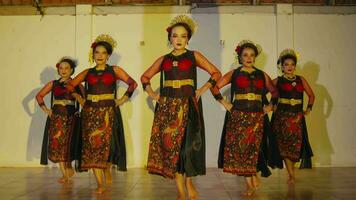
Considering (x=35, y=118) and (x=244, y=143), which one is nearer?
(x=244, y=143)

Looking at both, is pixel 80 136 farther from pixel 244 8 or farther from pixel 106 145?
pixel 244 8

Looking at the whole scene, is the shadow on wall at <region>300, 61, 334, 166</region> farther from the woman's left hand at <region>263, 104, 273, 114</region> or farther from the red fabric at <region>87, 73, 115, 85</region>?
the red fabric at <region>87, 73, 115, 85</region>

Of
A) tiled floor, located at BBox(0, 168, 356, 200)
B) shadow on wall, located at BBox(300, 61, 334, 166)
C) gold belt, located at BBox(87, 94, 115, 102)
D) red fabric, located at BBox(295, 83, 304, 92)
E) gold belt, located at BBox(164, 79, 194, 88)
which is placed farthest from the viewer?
shadow on wall, located at BBox(300, 61, 334, 166)

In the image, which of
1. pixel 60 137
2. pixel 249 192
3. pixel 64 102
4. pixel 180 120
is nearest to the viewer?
pixel 180 120

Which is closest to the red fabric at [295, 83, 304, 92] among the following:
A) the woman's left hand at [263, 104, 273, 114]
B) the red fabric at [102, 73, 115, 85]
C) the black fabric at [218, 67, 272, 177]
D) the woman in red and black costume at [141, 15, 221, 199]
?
the woman's left hand at [263, 104, 273, 114]

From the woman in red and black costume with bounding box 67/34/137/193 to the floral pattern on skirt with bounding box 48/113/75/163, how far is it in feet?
3.15

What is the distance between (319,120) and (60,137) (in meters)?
4.53

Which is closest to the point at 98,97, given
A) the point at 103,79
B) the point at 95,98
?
the point at 95,98

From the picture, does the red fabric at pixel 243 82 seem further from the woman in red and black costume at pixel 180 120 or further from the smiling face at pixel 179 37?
the smiling face at pixel 179 37

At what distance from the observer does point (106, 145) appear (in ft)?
→ 15.4

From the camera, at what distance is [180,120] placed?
387 centimetres

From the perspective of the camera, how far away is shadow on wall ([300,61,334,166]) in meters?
7.27

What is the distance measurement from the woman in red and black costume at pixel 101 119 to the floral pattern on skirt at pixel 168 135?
0.92 m

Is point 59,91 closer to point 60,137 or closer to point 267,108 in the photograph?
point 60,137
